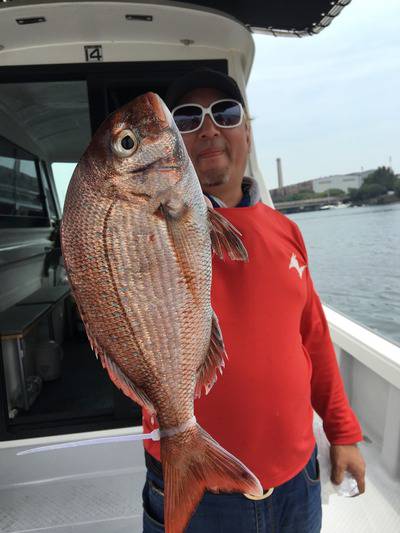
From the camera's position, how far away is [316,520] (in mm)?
1299

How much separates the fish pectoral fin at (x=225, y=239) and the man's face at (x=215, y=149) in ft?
1.14

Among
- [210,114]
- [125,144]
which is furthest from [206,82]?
[125,144]

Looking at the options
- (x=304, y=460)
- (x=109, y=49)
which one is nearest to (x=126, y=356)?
(x=304, y=460)

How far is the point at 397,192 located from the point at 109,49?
48.9 ft

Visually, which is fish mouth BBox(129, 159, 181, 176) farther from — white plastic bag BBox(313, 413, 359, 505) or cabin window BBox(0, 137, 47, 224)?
cabin window BBox(0, 137, 47, 224)

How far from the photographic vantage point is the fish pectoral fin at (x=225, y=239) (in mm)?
980

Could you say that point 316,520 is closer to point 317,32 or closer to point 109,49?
point 109,49

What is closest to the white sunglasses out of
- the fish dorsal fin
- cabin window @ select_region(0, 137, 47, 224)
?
the fish dorsal fin

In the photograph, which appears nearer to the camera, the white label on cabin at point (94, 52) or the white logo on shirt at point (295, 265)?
the white logo on shirt at point (295, 265)

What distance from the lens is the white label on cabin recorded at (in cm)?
276

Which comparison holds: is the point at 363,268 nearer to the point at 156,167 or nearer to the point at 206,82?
the point at 206,82

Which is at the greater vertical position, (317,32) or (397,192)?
(317,32)

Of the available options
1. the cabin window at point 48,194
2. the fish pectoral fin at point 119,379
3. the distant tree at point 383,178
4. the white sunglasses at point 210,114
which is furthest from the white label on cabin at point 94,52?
the distant tree at point 383,178

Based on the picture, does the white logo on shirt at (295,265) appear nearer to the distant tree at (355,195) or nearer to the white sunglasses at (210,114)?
the white sunglasses at (210,114)
